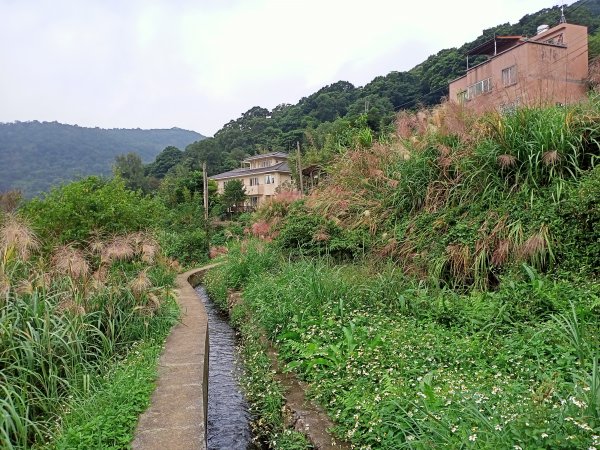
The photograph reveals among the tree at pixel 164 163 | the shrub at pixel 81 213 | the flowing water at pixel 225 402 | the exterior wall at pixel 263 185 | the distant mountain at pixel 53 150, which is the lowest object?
the flowing water at pixel 225 402

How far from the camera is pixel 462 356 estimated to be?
3234mm

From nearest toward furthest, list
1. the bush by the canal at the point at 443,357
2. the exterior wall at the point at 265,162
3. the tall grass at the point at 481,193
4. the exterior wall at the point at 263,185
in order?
the bush by the canal at the point at 443,357
the tall grass at the point at 481,193
the exterior wall at the point at 263,185
the exterior wall at the point at 265,162

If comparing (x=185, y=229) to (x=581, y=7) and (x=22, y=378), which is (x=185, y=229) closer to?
(x=22, y=378)

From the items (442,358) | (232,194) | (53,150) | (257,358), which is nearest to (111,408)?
(257,358)

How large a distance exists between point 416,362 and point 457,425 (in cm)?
101

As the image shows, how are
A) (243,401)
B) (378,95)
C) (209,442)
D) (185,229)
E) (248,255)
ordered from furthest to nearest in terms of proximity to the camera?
(378,95) → (185,229) → (248,255) → (243,401) → (209,442)

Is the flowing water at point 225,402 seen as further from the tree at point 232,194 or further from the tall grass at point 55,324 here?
the tree at point 232,194

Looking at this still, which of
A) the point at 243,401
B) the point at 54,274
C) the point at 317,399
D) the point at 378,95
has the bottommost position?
the point at 243,401

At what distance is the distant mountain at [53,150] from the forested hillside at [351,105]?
15647 mm

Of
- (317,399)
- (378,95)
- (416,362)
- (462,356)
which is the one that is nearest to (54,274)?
(317,399)

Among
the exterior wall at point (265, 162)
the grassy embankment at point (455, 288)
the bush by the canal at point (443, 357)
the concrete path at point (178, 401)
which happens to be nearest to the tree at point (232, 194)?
the exterior wall at point (265, 162)

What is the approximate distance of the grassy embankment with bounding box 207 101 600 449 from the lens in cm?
236

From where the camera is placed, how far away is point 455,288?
16.2 feet

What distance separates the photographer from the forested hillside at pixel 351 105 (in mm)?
28675
